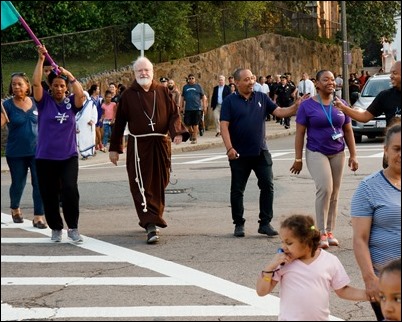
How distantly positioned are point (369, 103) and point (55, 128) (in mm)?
15989

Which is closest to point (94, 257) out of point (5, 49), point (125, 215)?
point (125, 215)

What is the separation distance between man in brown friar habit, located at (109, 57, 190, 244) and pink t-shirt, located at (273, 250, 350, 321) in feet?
18.1

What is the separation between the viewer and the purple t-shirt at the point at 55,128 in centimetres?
1034

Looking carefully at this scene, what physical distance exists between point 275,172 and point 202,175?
131 centimetres

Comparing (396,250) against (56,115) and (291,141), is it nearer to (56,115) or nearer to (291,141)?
(56,115)

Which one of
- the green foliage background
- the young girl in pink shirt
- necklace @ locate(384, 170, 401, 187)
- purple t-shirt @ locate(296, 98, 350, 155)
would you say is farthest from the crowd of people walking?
the young girl in pink shirt

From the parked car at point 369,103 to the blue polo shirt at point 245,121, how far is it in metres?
14.1

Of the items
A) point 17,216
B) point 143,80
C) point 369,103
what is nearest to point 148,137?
point 143,80

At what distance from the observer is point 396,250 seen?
5363 mm

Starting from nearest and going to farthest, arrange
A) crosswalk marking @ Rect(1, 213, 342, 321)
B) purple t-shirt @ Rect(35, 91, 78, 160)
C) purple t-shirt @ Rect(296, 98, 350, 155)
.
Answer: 1. crosswalk marking @ Rect(1, 213, 342, 321)
2. purple t-shirt @ Rect(296, 98, 350, 155)
3. purple t-shirt @ Rect(35, 91, 78, 160)

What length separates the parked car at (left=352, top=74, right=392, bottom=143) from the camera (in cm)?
2544

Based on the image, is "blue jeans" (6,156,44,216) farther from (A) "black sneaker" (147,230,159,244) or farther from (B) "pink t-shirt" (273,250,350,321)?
(B) "pink t-shirt" (273,250,350,321)

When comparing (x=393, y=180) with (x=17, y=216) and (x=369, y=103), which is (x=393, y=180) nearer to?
(x=17, y=216)

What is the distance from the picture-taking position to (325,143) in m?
10.3
